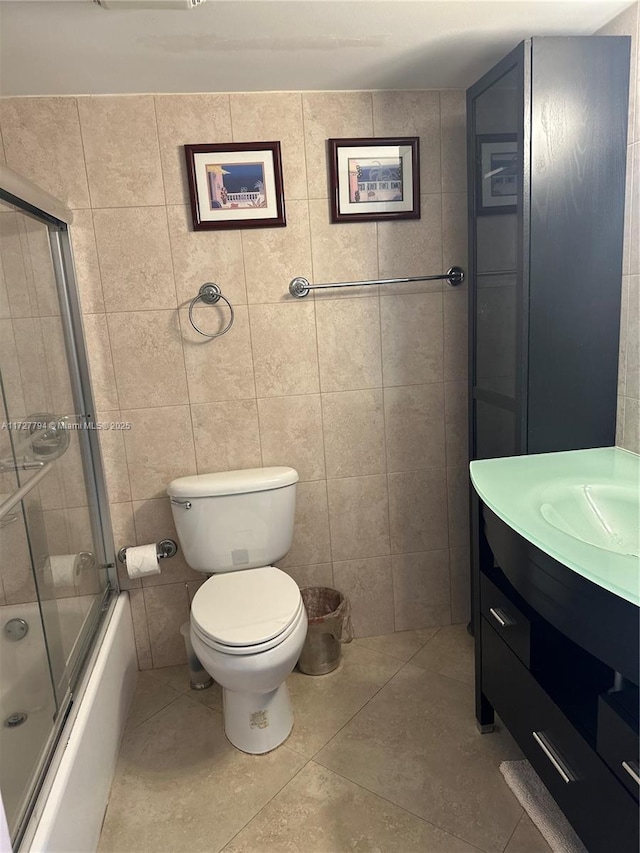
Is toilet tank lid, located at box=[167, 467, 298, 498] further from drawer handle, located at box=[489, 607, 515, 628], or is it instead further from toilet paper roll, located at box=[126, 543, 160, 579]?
drawer handle, located at box=[489, 607, 515, 628]

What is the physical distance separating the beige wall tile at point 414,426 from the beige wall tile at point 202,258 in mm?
Result: 704

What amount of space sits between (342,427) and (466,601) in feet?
3.00

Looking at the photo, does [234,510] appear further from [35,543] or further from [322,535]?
[35,543]

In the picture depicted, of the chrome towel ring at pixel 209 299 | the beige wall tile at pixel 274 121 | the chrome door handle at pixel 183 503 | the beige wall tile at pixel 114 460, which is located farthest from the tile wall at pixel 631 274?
the beige wall tile at pixel 114 460

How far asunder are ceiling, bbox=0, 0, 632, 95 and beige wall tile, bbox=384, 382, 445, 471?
1063mm

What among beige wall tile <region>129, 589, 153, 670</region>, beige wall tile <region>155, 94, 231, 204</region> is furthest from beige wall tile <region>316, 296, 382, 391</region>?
beige wall tile <region>129, 589, 153, 670</region>

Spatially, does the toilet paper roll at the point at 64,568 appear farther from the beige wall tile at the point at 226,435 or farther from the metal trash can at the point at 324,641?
the metal trash can at the point at 324,641

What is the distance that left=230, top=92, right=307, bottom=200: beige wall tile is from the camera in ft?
6.23

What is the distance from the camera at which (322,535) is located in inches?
87.7

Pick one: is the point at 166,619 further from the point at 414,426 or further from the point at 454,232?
the point at 454,232

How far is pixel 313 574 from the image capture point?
2.25 metres

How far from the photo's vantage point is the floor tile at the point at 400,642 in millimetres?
2215

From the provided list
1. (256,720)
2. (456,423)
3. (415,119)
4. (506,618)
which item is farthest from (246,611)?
(415,119)

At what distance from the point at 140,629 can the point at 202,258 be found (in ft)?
4.61
